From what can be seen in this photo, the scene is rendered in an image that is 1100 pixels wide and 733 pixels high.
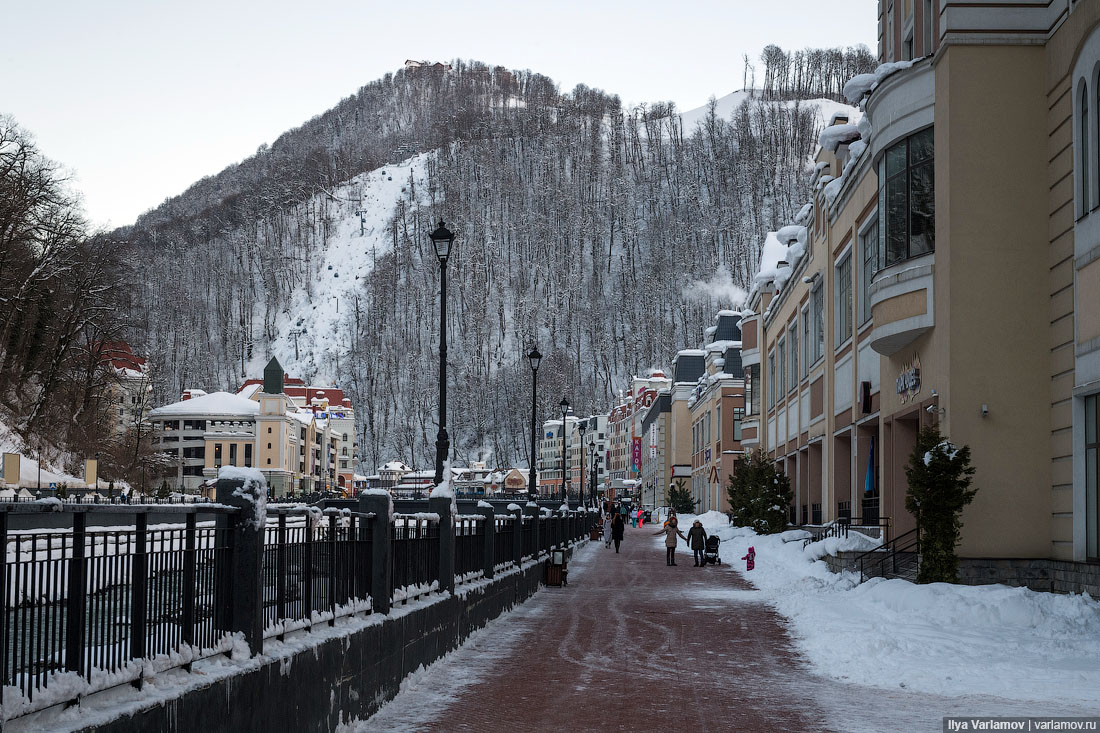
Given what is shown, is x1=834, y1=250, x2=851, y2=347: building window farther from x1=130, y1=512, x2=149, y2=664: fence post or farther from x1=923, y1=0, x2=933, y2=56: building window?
x1=130, y1=512, x2=149, y2=664: fence post

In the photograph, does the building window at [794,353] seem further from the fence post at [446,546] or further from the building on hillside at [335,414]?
the building on hillside at [335,414]

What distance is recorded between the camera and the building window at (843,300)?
31516mm

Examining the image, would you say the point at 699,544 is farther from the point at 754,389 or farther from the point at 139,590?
the point at 139,590

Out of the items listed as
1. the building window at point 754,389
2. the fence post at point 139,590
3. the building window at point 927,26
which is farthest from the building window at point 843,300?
the fence post at point 139,590

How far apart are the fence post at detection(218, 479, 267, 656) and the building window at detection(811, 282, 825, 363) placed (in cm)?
2978

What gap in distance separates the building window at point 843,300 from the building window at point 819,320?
8.45 ft

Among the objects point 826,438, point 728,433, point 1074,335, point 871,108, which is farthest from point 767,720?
point 728,433

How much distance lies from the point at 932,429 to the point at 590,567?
17452 millimetres

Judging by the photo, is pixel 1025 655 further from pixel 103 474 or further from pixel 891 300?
pixel 103 474

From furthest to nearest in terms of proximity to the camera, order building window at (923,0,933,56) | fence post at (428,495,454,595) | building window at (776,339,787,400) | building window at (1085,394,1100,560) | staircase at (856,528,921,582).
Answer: building window at (776,339,787,400) → building window at (923,0,933,56) → staircase at (856,528,921,582) → building window at (1085,394,1100,560) → fence post at (428,495,454,595)

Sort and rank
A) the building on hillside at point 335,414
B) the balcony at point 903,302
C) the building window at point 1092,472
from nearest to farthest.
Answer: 1. the building window at point 1092,472
2. the balcony at point 903,302
3. the building on hillside at point 335,414

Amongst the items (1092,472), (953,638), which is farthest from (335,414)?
(953,638)

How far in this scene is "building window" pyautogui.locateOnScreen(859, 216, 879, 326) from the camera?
1091 inches

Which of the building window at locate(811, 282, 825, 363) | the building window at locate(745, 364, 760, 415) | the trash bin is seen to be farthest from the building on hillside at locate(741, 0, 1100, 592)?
the building window at locate(745, 364, 760, 415)
